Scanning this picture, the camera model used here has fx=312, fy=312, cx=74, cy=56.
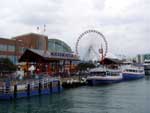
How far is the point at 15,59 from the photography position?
11812 centimetres

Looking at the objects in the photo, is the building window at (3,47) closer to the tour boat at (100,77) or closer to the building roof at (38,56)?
the tour boat at (100,77)

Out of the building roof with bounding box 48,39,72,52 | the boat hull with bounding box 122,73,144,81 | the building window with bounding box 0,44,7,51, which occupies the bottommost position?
the boat hull with bounding box 122,73,144,81

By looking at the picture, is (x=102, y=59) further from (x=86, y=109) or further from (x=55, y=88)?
(x=86, y=109)

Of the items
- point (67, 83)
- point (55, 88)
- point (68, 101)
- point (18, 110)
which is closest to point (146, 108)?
point (68, 101)

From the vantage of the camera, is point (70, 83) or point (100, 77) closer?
point (70, 83)

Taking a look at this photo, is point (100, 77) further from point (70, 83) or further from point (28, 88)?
point (28, 88)

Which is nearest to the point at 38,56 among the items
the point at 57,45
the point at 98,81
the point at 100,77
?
the point at 98,81

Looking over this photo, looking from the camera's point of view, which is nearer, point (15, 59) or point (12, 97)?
point (12, 97)

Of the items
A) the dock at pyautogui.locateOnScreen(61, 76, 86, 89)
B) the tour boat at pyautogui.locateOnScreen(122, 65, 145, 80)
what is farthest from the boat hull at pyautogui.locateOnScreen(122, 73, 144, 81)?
the dock at pyautogui.locateOnScreen(61, 76, 86, 89)

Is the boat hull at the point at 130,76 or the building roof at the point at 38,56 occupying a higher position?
the building roof at the point at 38,56

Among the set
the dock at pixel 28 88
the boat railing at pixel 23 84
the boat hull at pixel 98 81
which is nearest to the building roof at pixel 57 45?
the boat hull at pixel 98 81

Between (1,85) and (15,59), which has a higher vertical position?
(15,59)

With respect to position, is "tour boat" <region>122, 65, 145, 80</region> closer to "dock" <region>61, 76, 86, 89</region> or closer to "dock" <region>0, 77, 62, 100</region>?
"dock" <region>61, 76, 86, 89</region>

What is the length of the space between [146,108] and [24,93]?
78.3 feet
